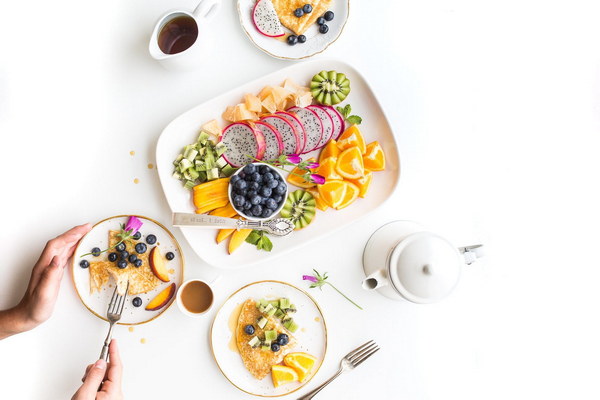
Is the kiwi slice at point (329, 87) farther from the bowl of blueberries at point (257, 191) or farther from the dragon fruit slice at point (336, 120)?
the bowl of blueberries at point (257, 191)

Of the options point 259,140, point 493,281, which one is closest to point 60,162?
point 259,140

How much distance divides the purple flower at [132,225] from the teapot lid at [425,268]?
0.80m

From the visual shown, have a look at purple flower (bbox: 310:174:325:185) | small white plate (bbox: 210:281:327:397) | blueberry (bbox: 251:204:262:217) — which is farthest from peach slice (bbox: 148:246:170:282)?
purple flower (bbox: 310:174:325:185)

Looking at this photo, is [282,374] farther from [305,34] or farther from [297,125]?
[305,34]

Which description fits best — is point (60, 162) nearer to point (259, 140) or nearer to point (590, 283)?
point (259, 140)

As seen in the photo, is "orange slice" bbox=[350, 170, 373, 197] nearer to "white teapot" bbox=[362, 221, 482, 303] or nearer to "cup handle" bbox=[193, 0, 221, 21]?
"white teapot" bbox=[362, 221, 482, 303]

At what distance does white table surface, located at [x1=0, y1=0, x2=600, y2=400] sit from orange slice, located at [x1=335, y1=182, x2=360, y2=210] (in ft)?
0.33

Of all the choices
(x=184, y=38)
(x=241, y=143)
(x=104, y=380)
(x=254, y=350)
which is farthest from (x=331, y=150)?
(x=104, y=380)

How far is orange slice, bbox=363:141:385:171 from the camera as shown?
1511 mm

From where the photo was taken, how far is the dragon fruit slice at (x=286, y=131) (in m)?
1.48

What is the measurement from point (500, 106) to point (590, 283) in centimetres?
71

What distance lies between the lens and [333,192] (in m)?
1.48

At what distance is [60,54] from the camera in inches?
61.7

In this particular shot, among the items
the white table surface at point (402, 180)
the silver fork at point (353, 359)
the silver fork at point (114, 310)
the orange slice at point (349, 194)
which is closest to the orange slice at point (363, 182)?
the orange slice at point (349, 194)
